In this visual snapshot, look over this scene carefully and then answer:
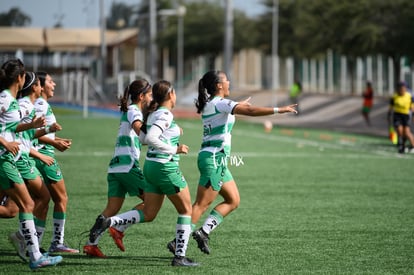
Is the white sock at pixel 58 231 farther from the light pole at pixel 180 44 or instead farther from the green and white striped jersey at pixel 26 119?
the light pole at pixel 180 44

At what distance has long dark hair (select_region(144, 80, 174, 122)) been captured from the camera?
10102 millimetres

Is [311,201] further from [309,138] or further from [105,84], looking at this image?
[105,84]

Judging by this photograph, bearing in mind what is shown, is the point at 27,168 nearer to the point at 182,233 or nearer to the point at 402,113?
the point at 182,233

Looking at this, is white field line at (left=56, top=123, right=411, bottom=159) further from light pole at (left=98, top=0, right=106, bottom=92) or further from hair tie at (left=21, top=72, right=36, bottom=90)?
light pole at (left=98, top=0, right=106, bottom=92)

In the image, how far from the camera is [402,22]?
50.9 metres

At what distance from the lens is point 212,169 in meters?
10.6

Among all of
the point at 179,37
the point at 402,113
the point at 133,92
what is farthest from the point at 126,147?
the point at 179,37

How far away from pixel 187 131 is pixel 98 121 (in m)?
8.73

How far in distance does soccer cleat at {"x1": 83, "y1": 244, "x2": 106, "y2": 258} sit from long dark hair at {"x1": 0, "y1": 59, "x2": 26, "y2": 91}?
1.99 meters

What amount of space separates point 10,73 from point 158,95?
149 centimetres

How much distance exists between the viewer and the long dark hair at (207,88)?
1076cm

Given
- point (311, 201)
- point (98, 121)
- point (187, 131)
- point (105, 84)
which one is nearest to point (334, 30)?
point (98, 121)

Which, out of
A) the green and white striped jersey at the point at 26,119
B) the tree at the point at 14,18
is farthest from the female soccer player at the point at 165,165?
the tree at the point at 14,18

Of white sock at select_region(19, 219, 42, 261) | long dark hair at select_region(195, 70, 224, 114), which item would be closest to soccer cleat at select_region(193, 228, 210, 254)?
long dark hair at select_region(195, 70, 224, 114)
